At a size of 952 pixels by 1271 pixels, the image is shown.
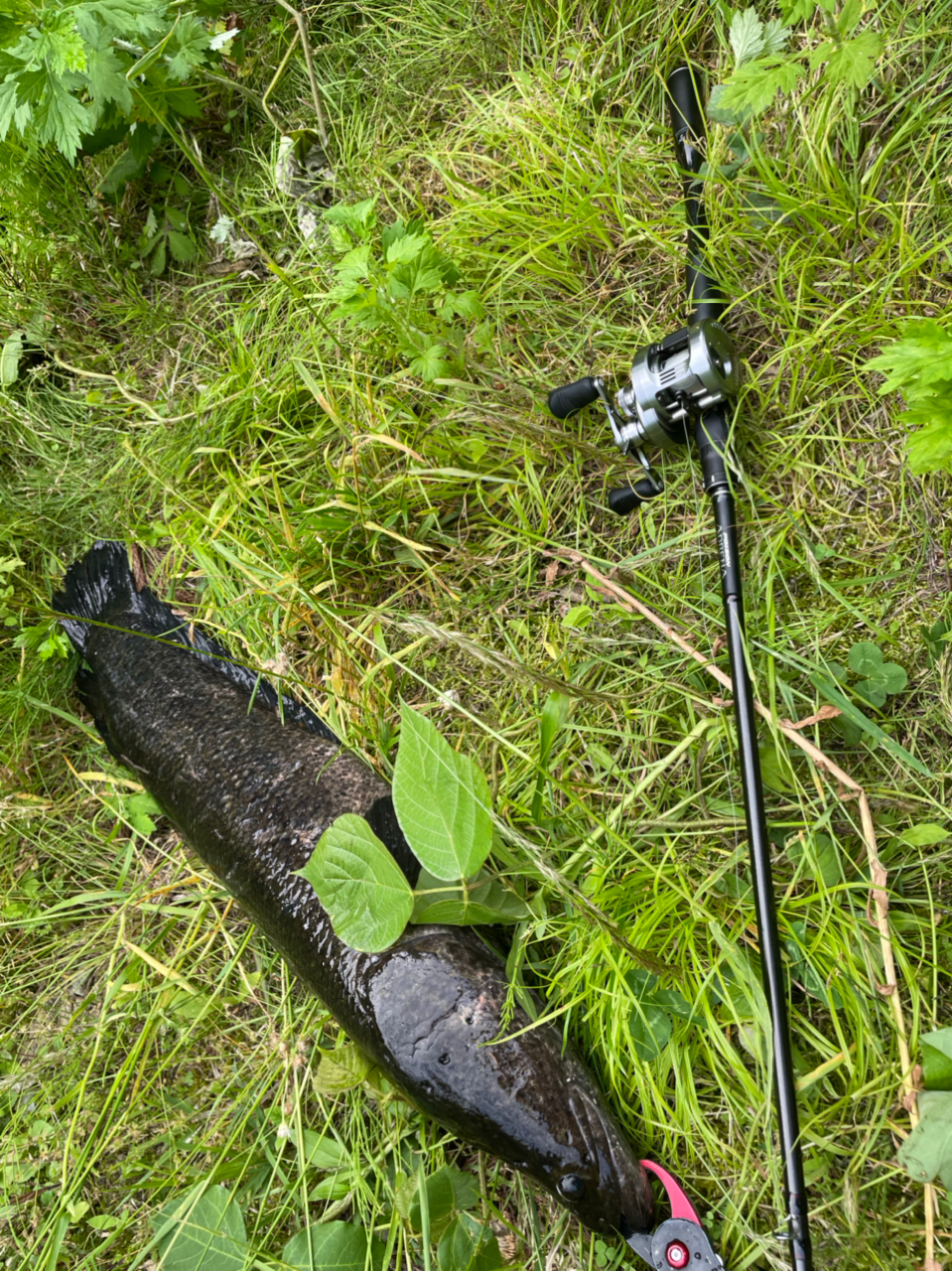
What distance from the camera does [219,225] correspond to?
121 inches

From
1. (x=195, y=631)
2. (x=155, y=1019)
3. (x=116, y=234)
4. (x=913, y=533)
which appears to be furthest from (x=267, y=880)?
(x=116, y=234)

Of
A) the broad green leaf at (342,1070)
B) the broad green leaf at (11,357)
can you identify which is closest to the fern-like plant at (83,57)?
the broad green leaf at (11,357)

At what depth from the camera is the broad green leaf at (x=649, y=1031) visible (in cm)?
203

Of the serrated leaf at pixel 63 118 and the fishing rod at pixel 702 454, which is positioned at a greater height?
the serrated leaf at pixel 63 118

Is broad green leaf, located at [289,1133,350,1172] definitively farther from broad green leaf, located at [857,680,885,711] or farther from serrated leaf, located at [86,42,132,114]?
serrated leaf, located at [86,42,132,114]

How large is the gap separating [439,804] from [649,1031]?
80cm

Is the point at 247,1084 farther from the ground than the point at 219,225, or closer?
closer

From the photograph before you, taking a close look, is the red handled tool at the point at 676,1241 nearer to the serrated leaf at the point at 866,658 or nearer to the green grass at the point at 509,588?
the green grass at the point at 509,588

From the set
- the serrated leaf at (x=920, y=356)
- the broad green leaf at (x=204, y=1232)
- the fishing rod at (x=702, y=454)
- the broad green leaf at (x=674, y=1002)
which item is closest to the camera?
the serrated leaf at (x=920, y=356)

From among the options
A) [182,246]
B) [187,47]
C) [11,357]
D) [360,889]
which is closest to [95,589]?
[11,357]

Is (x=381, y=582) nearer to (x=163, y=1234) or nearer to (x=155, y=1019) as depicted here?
(x=155, y=1019)

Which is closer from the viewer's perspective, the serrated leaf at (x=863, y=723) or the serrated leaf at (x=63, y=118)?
the serrated leaf at (x=863, y=723)

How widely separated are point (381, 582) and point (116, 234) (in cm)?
195

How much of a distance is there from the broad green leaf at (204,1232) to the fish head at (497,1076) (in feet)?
2.41
